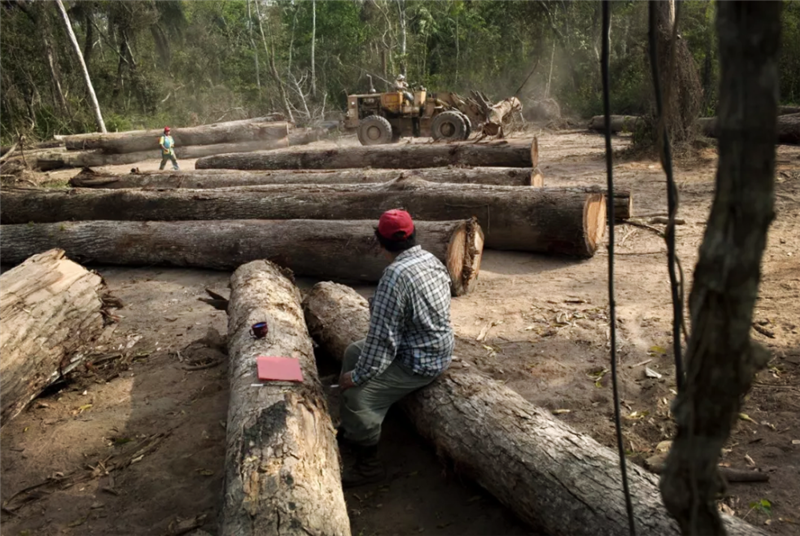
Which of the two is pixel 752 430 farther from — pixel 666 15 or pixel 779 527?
pixel 666 15

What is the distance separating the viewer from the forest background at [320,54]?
97.1ft

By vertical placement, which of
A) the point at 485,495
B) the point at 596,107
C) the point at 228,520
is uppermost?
the point at 596,107

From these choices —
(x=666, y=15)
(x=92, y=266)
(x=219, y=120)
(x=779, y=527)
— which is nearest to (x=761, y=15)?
(x=779, y=527)

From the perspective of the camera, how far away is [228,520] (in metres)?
2.76

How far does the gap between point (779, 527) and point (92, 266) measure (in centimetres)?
846

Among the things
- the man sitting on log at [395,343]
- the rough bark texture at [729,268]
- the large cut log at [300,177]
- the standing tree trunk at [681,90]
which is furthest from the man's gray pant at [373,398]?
the standing tree trunk at [681,90]

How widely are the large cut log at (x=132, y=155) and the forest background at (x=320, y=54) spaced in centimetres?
579

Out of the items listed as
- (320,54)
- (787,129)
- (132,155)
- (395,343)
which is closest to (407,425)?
(395,343)

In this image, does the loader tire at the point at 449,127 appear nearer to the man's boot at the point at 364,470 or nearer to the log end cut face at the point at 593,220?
the log end cut face at the point at 593,220

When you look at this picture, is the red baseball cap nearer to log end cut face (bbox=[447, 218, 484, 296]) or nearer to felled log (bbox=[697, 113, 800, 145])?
log end cut face (bbox=[447, 218, 484, 296])

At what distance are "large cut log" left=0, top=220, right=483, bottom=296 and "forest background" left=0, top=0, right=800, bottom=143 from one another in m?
19.2

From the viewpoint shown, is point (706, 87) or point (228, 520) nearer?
point (228, 520)

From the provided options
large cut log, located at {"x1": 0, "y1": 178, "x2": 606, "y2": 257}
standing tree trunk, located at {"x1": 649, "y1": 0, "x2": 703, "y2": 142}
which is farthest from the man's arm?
standing tree trunk, located at {"x1": 649, "y1": 0, "x2": 703, "y2": 142}

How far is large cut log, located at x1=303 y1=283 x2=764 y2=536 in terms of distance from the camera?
2.76 meters
